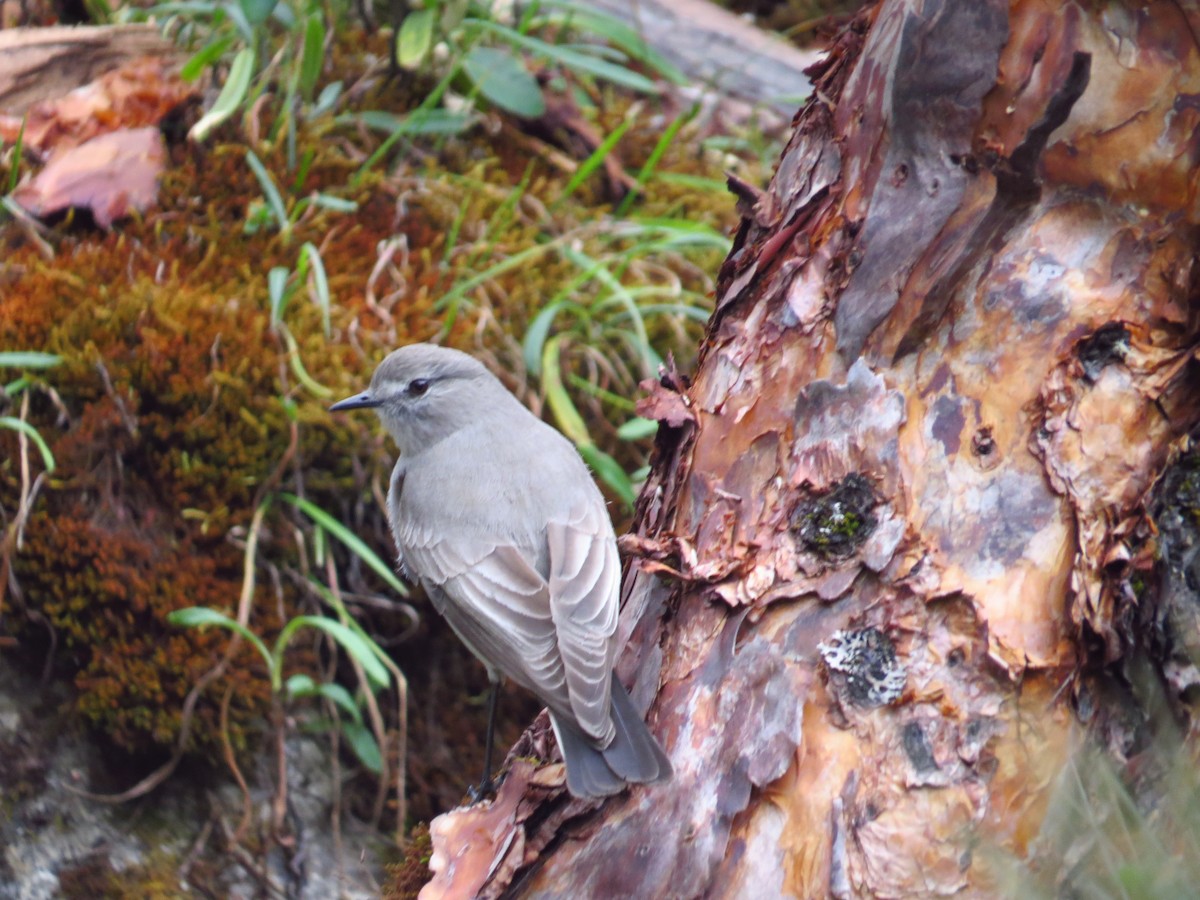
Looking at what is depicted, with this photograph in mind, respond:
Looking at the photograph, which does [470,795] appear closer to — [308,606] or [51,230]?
[308,606]

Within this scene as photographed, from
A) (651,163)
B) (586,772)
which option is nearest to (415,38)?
(651,163)

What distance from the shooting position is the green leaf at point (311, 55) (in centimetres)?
504

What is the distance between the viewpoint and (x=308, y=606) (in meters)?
4.50

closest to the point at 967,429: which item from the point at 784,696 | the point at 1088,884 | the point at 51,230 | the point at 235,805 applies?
the point at 784,696

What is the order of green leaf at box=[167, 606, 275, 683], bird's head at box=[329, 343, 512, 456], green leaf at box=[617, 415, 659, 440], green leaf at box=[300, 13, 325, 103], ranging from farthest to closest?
green leaf at box=[300, 13, 325, 103]
green leaf at box=[617, 415, 659, 440]
bird's head at box=[329, 343, 512, 456]
green leaf at box=[167, 606, 275, 683]

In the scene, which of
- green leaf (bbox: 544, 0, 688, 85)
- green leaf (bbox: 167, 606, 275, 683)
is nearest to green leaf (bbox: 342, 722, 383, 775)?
green leaf (bbox: 167, 606, 275, 683)

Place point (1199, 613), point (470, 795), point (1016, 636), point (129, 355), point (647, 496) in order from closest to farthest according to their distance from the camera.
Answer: point (1199, 613)
point (1016, 636)
point (647, 496)
point (470, 795)
point (129, 355)

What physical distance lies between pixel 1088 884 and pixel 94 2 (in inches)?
238

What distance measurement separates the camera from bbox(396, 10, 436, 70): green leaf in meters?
5.45

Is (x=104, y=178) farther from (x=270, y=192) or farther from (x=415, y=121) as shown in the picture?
(x=415, y=121)

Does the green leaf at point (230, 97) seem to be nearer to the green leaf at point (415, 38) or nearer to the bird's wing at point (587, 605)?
the green leaf at point (415, 38)

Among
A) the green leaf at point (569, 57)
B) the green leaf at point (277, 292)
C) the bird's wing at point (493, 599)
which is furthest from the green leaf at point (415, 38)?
the bird's wing at point (493, 599)

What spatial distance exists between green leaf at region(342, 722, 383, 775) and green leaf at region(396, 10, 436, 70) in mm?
2968

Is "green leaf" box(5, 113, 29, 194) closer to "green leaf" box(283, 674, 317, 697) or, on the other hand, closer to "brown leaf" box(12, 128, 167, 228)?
"brown leaf" box(12, 128, 167, 228)
